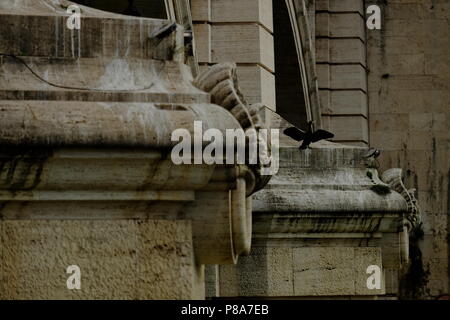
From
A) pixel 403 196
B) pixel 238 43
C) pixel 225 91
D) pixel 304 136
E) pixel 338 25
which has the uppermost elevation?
pixel 338 25

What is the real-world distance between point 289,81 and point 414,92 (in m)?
3.06

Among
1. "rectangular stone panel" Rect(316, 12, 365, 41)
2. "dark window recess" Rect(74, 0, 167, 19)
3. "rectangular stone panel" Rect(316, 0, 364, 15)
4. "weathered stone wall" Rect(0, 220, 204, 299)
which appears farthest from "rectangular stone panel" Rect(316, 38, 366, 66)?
"weathered stone wall" Rect(0, 220, 204, 299)

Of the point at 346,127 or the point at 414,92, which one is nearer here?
the point at 346,127

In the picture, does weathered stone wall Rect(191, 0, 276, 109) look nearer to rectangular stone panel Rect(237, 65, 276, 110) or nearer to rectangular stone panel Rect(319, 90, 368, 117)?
rectangular stone panel Rect(237, 65, 276, 110)

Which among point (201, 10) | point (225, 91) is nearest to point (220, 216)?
point (225, 91)

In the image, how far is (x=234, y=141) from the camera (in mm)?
6117

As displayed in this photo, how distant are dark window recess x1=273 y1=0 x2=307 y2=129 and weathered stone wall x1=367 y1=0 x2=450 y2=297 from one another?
222cm

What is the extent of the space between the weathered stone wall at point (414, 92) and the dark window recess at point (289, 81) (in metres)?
2.22

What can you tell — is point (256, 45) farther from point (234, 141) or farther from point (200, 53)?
point (234, 141)

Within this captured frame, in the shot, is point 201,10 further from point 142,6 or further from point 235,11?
point 142,6

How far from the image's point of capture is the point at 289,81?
81.9 feet

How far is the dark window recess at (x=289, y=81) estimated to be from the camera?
24400 mm

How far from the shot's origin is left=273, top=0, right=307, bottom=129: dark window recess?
24400mm

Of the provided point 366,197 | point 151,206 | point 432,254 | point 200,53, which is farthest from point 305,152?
point 432,254
